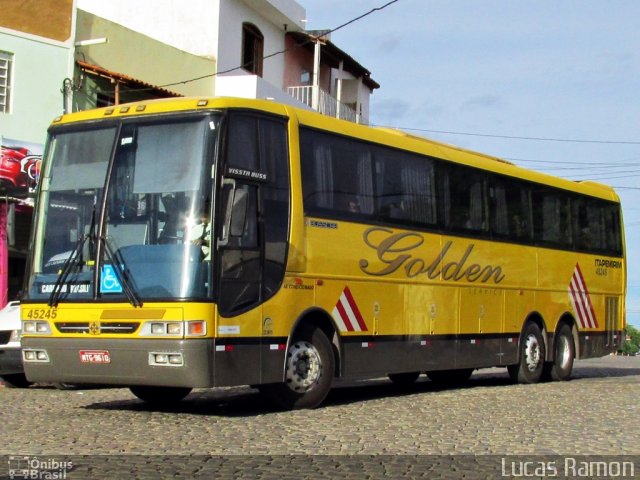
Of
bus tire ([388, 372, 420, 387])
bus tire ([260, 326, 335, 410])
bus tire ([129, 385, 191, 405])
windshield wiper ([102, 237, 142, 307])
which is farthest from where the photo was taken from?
bus tire ([388, 372, 420, 387])

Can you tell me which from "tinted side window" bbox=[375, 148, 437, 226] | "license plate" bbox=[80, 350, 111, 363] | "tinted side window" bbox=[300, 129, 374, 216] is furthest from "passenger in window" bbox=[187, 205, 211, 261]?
"tinted side window" bbox=[375, 148, 437, 226]

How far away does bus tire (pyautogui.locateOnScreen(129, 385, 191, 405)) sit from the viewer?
13.2 m

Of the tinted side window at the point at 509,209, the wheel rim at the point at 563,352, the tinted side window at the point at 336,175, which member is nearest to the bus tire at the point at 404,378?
the tinted side window at the point at 509,209

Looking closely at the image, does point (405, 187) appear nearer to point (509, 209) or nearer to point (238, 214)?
point (509, 209)

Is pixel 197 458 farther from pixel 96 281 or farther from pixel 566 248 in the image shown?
pixel 566 248

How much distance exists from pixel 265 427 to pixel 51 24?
16312 millimetres

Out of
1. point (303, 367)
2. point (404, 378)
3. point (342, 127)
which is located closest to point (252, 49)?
point (404, 378)

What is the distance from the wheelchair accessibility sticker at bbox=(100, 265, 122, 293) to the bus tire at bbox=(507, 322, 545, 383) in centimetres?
857

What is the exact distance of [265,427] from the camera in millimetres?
10672

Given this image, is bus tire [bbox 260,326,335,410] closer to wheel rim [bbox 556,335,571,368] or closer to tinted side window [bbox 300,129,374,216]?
tinted side window [bbox 300,129,374,216]

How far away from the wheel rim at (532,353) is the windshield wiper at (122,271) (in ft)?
28.9

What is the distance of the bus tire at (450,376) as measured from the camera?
744 inches

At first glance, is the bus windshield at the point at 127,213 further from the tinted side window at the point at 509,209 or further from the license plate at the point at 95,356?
the tinted side window at the point at 509,209

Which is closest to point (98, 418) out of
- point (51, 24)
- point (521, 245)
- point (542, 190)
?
point (521, 245)
